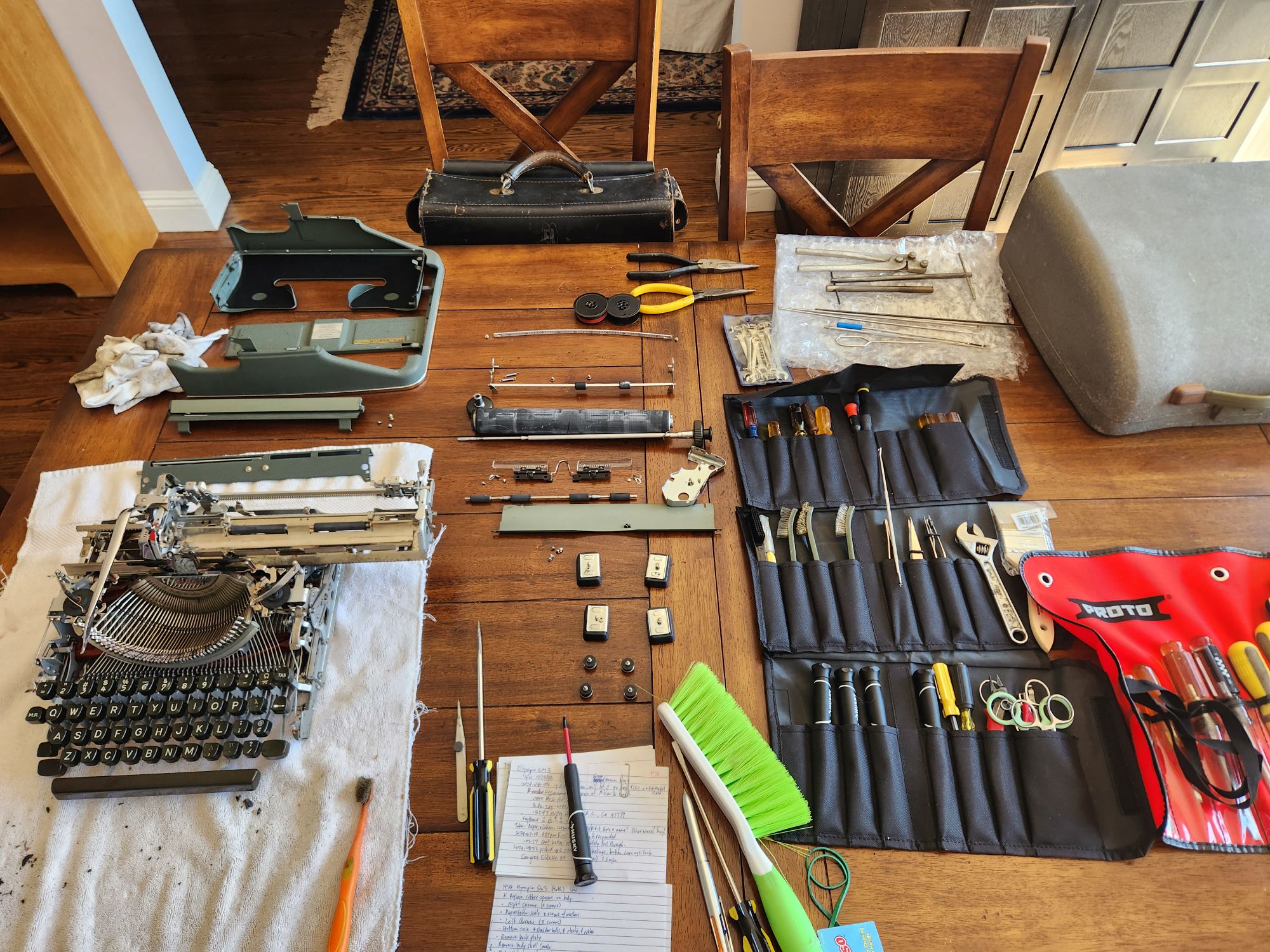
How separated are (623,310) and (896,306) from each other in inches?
22.1

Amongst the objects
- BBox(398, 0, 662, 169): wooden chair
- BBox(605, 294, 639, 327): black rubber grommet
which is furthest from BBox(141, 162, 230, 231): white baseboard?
BBox(605, 294, 639, 327): black rubber grommet

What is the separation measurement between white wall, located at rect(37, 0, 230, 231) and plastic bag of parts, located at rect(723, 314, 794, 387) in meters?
2.28

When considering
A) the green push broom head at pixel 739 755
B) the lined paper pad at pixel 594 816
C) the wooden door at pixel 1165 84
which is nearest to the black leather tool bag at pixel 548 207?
the green push broom head at pixel 739 755

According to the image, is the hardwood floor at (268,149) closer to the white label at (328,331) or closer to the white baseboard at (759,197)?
the white baseboard at (759,197)

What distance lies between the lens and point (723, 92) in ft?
5.46

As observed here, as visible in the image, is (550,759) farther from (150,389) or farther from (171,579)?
(150,389)

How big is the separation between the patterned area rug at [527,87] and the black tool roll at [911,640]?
8.40 ft

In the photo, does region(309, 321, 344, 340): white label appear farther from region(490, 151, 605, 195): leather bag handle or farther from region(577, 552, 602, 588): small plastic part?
region(577, 552, 602, 588): small plastic part

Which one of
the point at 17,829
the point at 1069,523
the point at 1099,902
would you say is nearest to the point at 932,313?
the point at 1069,523

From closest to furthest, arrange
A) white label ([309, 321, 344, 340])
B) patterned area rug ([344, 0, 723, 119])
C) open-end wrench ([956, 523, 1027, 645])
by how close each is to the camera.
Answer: open-end wrench ([956, 523, 1027, 645])
white label ([309, 321, 344, 340])
patterned area rug ([344, 0, 723, 119])

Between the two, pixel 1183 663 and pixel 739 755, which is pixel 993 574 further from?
pixel 739 755

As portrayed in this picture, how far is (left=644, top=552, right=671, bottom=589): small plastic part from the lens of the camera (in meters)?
1.29

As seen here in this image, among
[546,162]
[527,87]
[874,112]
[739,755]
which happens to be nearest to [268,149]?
[527,87]

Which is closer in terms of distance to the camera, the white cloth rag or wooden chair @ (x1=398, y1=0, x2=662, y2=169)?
the white cloth rag
